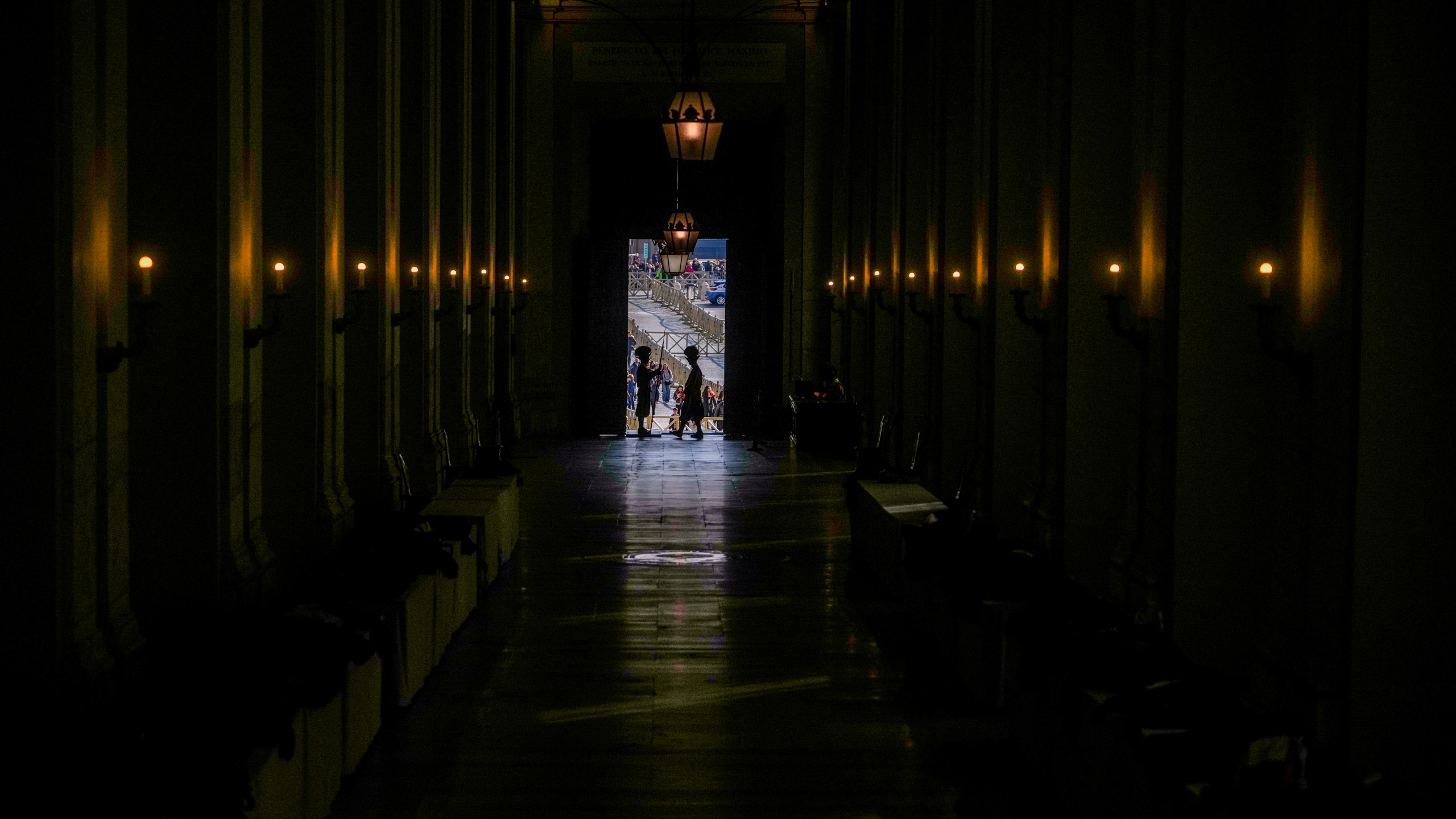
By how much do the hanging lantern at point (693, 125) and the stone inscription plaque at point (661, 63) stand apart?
11.3 metres

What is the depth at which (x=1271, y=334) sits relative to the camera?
18.6ft

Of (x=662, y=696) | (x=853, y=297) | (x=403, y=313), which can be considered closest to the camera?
(x=662, y=696)

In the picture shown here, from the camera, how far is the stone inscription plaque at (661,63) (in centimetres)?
2416

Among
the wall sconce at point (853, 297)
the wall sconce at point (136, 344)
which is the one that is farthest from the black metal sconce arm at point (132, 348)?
the wall sconce at point (853, 297)

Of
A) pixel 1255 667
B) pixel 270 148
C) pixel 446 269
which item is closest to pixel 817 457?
pixel 446 269

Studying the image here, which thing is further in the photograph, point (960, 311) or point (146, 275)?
point (960, 311)

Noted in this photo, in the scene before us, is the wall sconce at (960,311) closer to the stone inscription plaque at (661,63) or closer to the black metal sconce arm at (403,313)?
the black metal sconce arm at (403,313)

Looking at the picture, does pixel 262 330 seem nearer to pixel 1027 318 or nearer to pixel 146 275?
pixel 146 275

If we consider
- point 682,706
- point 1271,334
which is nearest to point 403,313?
point 682,706

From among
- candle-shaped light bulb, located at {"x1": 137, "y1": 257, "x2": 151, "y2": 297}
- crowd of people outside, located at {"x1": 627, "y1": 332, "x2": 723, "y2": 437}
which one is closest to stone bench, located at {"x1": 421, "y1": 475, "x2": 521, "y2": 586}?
candle-shaped light bulb, located at {"x1": 137, "y1": 257, "x2": 151, "y2": 297}

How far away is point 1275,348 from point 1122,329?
6.14 feet

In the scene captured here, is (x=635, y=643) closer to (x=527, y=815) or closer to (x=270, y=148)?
(x=527, y=815)

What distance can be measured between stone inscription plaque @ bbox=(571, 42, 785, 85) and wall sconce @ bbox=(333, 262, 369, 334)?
541 inches

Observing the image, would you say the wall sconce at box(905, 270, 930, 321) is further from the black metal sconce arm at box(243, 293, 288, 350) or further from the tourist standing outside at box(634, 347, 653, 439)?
the tourist standing outside at box(634, 347, 653, 439)
